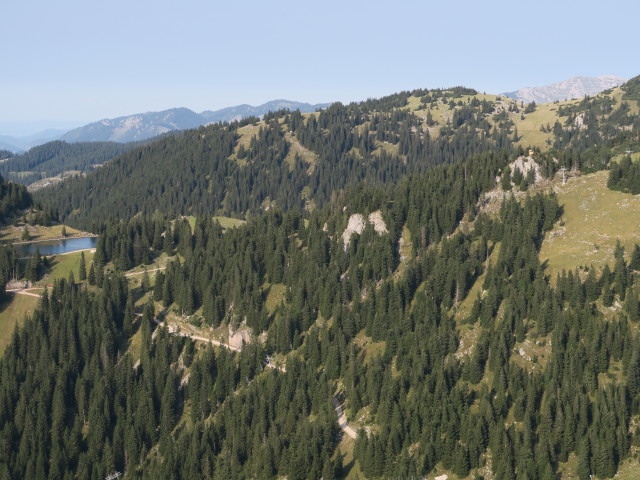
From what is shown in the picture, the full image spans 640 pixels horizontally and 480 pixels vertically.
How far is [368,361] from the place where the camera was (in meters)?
153

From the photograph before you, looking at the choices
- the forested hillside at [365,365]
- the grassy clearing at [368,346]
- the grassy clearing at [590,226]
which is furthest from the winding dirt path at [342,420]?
the grassy clearing at [590,226]

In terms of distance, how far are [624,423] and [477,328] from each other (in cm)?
4098

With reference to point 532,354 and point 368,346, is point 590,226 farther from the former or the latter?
point 368,346

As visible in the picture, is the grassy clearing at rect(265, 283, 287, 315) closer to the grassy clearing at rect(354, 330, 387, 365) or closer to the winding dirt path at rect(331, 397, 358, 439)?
the grassy clearing at rect(354, 330, 387, 365)

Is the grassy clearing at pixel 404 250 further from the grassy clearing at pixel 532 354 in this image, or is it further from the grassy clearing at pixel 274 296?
the grassy clearing at pixel 532 354

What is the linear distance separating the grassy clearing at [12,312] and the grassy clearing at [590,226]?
15591cm

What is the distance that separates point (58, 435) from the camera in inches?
6107

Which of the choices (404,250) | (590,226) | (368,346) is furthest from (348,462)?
(590,226)

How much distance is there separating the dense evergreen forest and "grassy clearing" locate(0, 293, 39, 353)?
919cm

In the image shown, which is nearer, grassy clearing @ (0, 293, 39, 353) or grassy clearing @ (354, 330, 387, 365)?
grassy clearing @ (354, 330, 387, 365)

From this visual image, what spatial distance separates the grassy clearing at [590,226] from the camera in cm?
14925

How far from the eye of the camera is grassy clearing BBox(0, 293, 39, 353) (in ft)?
611

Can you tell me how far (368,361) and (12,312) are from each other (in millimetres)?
117539

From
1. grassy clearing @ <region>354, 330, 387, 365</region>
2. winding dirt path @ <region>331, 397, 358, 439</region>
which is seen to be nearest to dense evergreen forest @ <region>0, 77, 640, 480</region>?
grassy clearing @ <region>354, 330, 387, 365</region>
